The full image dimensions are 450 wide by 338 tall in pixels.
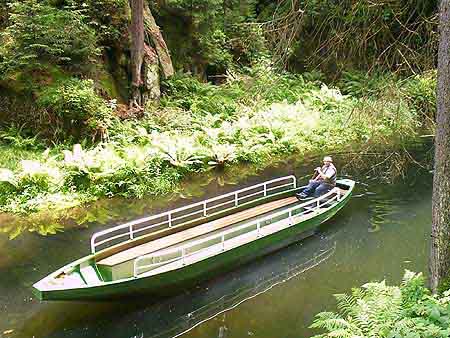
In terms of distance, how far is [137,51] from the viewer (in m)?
17.6

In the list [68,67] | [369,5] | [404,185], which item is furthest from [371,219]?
[68,67]

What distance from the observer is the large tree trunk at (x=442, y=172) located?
567 cm

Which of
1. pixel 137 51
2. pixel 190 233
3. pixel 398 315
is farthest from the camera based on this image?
pixel 137 51

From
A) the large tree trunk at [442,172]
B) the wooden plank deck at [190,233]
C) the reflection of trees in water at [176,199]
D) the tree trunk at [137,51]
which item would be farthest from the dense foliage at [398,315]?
the tree trunk at [137,51]

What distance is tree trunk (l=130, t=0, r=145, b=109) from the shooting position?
56.3 feet

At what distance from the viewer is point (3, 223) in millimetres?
11531

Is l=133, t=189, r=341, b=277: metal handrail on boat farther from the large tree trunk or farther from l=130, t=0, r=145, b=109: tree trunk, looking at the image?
l=130, t=0, r=145, b=109: tree trunk

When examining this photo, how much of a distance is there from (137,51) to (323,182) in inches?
356

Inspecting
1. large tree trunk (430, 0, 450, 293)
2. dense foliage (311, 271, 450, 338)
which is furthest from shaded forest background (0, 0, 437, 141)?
dense foliage (311, 271, 450, 338)

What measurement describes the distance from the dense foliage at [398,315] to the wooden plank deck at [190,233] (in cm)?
430

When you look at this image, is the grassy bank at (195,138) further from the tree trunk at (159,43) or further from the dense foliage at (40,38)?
the dense foliage at (40,38)

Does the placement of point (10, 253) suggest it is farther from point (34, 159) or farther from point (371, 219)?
point (371, 219)

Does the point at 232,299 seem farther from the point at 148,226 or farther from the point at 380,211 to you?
the point at 380,211

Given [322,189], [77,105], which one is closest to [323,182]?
[322,189]
